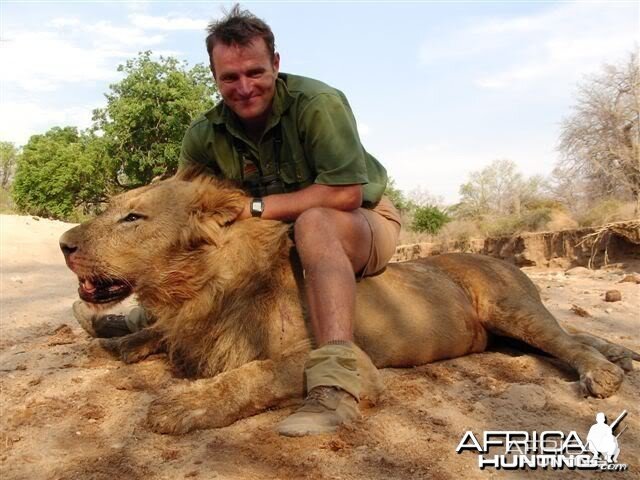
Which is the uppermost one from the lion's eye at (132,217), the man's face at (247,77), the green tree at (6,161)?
the green tree at (6,161)

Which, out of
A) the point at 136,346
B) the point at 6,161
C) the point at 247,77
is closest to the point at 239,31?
the point at 247,77

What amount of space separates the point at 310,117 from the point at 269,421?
5.30 feet

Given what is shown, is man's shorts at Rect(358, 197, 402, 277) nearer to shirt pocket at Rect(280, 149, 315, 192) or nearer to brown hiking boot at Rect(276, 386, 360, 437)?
shirt pocket at Rect(280, 149, 315, 192)

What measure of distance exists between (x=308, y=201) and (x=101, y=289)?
123cm

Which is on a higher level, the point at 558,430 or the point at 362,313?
the point at 362,313

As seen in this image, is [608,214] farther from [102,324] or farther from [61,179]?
[61,179]

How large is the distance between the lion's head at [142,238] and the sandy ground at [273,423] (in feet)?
1.89

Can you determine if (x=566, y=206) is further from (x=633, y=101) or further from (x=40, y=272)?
(x=40, y=272)

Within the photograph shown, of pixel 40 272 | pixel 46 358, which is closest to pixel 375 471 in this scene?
pixel 46 358

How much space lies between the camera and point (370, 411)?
2.79 meters

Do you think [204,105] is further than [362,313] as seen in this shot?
Yes

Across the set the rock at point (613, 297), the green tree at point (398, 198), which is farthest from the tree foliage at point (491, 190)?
the rock at point (613, 297)

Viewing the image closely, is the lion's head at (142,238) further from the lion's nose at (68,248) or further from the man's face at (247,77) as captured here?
the man's face at (247,77)

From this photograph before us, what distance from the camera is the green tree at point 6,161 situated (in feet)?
184
